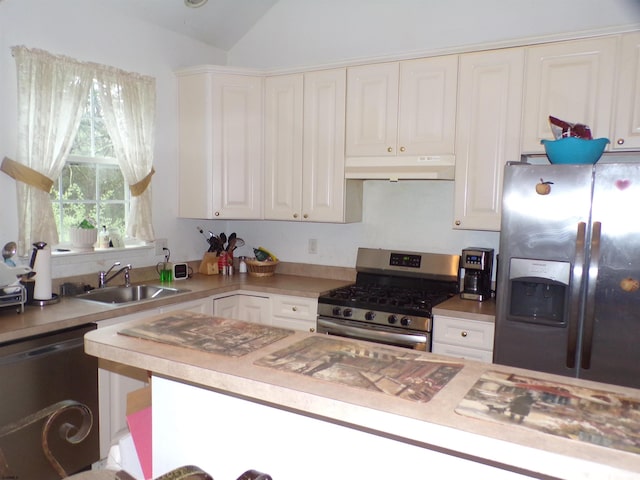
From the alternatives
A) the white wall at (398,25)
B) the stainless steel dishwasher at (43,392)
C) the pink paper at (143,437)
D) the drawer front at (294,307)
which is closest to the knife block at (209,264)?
the drawer front at (294,307)

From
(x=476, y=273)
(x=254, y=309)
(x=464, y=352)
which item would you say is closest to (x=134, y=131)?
(x=254, y=309)

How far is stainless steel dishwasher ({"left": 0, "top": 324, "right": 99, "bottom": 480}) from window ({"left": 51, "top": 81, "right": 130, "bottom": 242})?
38.7 inches

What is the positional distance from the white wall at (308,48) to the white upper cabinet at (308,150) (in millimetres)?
197

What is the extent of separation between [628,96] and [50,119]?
322cm

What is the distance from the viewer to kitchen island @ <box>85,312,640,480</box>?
0.98 meters

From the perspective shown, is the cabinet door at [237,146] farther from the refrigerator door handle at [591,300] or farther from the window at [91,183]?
the refrigerator door handle at [591,300]

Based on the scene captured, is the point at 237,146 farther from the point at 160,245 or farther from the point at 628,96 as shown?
the point at 628,96

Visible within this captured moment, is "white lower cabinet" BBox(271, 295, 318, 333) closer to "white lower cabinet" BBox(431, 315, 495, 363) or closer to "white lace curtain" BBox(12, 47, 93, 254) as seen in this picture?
"white lower cabinet" BBox(431, 315, 495, 363)

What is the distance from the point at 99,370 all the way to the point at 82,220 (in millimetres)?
1104

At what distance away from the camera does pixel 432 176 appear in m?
3.11

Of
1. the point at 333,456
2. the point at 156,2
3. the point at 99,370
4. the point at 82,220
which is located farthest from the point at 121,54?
the point at 333,456

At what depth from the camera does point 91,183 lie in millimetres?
3293

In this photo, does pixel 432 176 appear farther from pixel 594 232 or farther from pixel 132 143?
pixel 132 143

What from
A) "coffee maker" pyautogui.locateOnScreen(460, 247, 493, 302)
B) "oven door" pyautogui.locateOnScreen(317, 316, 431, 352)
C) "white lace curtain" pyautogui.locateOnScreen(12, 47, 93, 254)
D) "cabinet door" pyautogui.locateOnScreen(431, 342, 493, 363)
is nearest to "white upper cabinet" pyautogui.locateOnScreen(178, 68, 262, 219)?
"white lace curtain" pyautogui.locateOnScreen(12, 47, 93, 254)
